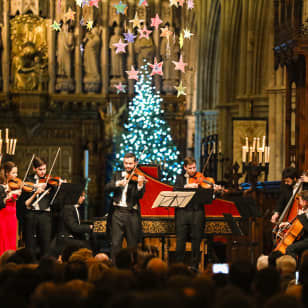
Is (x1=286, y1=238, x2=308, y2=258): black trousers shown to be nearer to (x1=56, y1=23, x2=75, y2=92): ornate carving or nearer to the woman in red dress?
the woman in red dress

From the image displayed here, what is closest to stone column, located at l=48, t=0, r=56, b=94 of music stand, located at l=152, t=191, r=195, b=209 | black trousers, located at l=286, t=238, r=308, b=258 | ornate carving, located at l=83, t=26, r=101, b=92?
ornate carving, located at l=83, t=26, r=101, b=92

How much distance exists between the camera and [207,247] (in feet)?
40.2

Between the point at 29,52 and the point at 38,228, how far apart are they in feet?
38.0

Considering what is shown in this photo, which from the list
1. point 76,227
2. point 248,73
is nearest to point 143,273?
point 76,227

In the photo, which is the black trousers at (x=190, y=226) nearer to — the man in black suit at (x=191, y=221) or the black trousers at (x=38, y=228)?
the man in black suit at (x=191, y=221)

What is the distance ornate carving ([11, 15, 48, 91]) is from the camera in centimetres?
2197

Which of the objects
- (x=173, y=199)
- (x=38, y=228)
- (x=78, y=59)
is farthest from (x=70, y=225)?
(x=78, y=59)

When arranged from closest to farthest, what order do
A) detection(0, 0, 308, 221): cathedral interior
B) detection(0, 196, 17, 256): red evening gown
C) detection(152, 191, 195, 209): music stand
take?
detection(152, 191, 195, 209): music stand → detection(0, 196, 17, 256): red evening gown → detection(0, 0, 308, 221): cathedral interior

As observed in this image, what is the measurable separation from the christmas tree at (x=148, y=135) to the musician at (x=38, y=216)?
8.50m

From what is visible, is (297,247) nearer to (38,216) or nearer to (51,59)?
(38,216)

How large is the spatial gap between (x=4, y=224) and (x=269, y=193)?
5070 mm

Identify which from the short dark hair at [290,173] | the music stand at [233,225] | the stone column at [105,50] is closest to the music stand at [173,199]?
the music stand at [233,225]

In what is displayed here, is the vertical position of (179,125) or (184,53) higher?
(184,53)

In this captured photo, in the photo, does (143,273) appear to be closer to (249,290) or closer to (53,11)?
(249,290)
